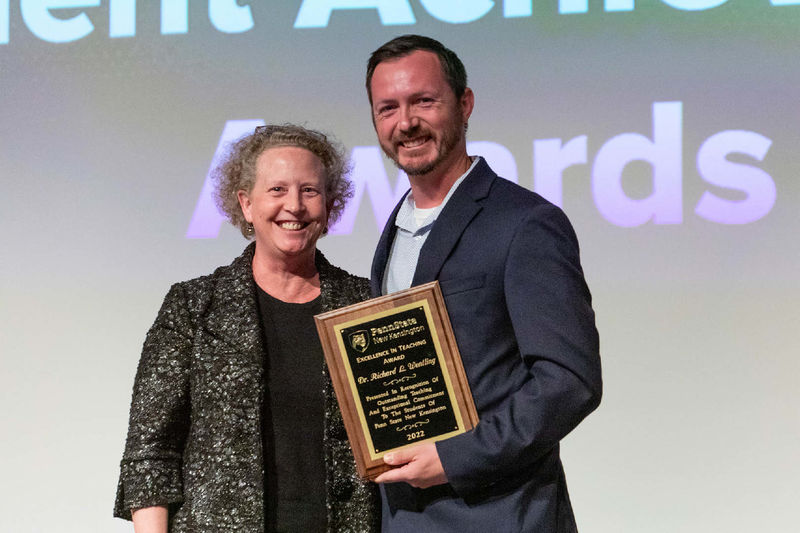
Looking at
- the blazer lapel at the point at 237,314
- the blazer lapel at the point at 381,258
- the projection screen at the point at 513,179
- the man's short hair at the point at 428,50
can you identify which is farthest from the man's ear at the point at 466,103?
the projection screen at the point at 513,179

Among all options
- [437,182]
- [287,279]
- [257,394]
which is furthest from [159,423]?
[437,182]

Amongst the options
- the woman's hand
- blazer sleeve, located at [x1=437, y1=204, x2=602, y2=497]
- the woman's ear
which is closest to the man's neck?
blazer sleeve, located at [x1=437, y1=204, x2=602, y2=497]

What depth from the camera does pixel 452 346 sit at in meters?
1.66

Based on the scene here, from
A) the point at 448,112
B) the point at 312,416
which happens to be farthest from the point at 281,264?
the point at 448,112

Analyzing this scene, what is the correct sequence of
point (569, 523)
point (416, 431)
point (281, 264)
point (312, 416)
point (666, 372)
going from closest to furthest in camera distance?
point (416, 431), point (569, 523), point (312, 416), point (281, 264), point (666, 372)

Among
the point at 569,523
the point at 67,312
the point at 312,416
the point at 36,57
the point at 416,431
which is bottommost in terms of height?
the point at 569,523

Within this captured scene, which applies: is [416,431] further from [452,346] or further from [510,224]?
[510,224]

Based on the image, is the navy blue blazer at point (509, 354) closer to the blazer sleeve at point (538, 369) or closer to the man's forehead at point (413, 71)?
the blazer sleeve at point (538, 369)

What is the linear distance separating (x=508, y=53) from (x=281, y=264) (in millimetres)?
1686

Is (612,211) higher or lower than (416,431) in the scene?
higher

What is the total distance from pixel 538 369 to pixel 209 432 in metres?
0.80

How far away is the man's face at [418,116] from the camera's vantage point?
1831mm

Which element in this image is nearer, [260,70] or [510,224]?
[510,224]

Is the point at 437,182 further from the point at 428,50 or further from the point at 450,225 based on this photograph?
the point at 428,50
